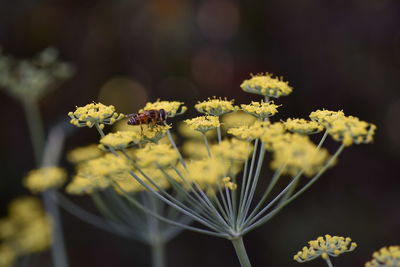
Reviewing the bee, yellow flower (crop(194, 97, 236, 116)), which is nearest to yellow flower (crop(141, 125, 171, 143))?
the bee

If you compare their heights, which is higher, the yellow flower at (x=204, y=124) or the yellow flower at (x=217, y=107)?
the yellow flower at (x=217, y=107)

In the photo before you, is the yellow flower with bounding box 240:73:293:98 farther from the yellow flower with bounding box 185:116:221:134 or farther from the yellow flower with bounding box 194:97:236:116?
the yellow flower with bounding box 185:116:221:134

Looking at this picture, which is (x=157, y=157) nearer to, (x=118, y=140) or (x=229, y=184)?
(x=118, y=140)

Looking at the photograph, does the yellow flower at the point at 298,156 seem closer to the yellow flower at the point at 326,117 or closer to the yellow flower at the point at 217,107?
the yellow flower at the point at 326,117

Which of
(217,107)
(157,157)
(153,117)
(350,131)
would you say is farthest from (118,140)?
(350,131)

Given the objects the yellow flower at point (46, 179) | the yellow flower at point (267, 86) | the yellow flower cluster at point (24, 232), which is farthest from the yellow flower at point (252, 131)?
the yellow flower cluster at point (24, 232)

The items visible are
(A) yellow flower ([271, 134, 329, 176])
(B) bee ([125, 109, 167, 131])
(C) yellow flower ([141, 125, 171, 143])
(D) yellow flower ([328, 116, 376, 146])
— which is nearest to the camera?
(A) yellow flower ([271, 134, 329, 176])

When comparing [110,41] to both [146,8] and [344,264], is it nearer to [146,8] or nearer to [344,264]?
[146,8]
